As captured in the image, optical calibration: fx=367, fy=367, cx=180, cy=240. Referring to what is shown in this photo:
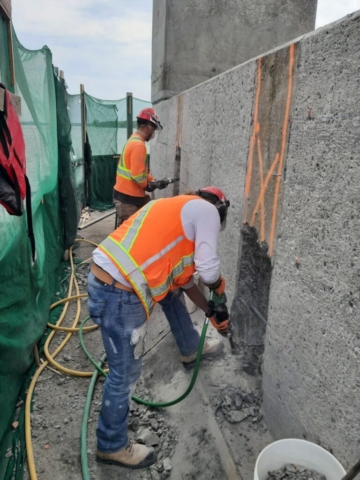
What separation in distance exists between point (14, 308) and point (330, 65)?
2.59 m

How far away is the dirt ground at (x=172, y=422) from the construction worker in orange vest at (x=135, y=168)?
2.34 m

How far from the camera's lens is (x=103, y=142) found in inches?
402

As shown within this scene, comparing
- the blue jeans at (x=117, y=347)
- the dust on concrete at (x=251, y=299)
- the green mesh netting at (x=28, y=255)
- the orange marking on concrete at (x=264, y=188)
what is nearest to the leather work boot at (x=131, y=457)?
the blue jeans at (x=117, y=347)

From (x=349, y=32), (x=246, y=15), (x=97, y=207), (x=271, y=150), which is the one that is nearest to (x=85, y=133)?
(x=97, y=207)

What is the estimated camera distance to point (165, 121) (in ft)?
18.8

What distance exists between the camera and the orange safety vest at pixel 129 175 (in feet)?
15.6

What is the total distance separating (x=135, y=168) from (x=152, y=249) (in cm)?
291

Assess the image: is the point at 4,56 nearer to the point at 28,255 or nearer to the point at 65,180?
the point at 28,255

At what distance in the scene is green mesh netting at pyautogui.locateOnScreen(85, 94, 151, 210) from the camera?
384 inches

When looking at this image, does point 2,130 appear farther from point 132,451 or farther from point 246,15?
point 246,15

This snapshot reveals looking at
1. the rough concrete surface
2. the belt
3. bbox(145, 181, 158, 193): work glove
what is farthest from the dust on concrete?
bbox(145, 181, 158, 193): work glove

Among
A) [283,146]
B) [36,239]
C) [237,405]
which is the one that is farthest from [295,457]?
[36,239]

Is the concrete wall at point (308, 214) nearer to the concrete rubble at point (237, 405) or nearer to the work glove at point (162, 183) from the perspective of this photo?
the concrete rubble at point (237, 405)

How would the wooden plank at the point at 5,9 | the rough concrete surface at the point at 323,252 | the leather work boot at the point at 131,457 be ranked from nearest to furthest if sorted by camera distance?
the rough concrete surface at the point at 323,252, the leather work boot at the point at 131,457, the wooden plank at the point at 5,9
